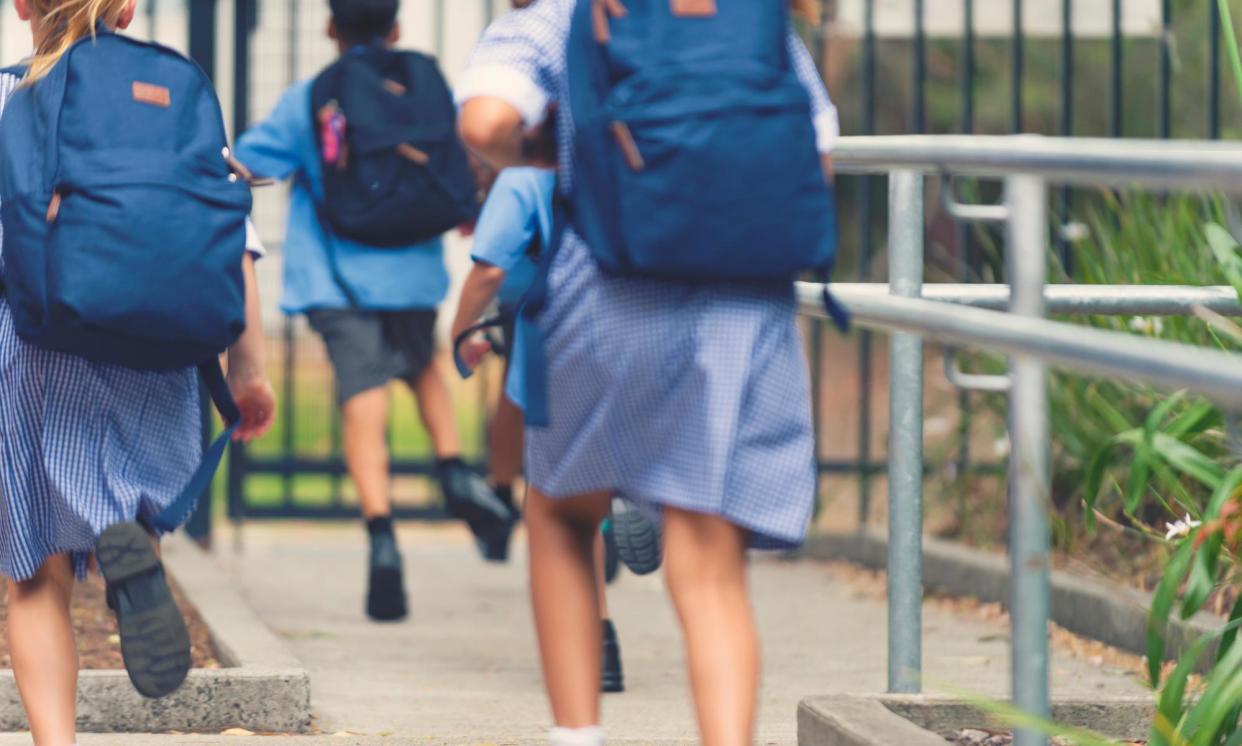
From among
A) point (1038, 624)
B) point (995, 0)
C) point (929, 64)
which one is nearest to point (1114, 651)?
point (1038, 624)

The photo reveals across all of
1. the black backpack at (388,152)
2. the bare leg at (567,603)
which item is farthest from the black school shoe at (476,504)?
the bare leg at (567,603)

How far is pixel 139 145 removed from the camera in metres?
3.37

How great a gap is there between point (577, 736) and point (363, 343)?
3080 mm

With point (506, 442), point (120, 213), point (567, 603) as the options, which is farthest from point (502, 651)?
point (120, 213)

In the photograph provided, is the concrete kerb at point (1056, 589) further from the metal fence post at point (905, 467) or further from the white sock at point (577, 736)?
the white sock at point (577, 736)

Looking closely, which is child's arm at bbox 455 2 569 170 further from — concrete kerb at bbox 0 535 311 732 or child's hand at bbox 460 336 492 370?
child's hand at bbox 460 336 492 370

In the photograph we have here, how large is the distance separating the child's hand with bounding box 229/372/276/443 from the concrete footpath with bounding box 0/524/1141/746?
26.1 inches

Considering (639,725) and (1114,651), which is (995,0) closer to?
(1114,651)

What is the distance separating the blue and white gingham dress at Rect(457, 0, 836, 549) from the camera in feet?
10.0

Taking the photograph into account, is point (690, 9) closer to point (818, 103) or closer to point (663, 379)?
point (818, 103)

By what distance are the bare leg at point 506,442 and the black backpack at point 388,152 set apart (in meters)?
0.59

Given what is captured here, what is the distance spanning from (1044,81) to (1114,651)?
27.3 ft

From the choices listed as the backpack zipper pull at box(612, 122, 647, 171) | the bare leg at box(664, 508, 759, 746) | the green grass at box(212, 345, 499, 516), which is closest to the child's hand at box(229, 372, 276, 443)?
the bare leg at box(664, 508, 759, 746)

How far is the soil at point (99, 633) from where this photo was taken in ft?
15.8
